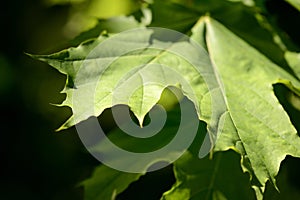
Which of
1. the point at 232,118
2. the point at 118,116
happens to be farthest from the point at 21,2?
the point at 232,118

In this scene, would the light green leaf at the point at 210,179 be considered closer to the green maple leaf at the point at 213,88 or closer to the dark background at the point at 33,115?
the green maple leaf at the point at 213,88

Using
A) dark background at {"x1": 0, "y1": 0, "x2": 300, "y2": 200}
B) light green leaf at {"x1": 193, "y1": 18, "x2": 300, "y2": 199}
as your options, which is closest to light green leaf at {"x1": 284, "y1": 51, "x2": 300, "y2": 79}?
light green leaf at {"x1": 193, "y1": 18, "x2": 300, "y2": 199}

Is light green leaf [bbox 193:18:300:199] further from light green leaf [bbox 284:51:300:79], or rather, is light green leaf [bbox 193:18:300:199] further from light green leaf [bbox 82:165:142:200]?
light green leaf [bbox 82:165:142:200]

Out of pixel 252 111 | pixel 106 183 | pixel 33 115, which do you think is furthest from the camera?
pixel 33 115

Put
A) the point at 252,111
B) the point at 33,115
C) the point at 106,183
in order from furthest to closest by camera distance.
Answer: the point at 33,115
the point at 106,183
the point at 252,111

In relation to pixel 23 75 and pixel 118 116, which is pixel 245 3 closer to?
pixel 118 116

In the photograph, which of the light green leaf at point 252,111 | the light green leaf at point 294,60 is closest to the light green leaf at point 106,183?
the light green leaf at point 252,111

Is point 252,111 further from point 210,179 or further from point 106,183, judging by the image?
point 106,183

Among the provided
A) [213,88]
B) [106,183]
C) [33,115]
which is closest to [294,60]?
[213,88]
